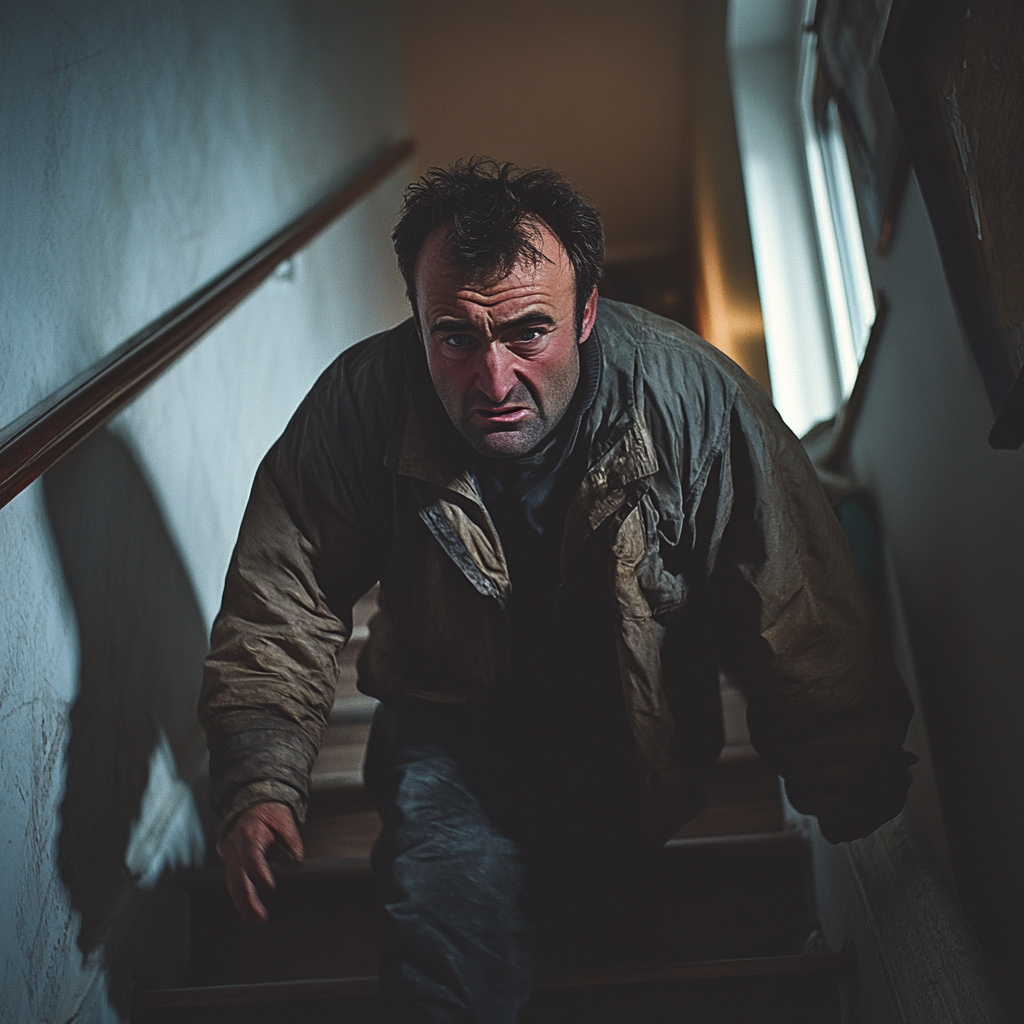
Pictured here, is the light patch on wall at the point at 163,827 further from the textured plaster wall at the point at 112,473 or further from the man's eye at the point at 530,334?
the man's eye at the point at 530,334

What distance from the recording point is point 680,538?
1.44 m

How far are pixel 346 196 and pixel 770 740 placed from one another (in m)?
2.40

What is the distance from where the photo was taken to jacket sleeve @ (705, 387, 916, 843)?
4.58ft

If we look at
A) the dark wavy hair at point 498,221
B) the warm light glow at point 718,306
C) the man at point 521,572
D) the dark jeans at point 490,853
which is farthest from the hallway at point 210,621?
the warm light glow at point 718,306

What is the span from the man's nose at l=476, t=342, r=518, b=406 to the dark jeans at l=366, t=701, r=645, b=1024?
51 centimetres

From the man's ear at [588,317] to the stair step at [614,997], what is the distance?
2.99 feet

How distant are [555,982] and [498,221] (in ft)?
3.51

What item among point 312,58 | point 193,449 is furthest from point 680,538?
point 312,58

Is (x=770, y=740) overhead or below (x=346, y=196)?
below

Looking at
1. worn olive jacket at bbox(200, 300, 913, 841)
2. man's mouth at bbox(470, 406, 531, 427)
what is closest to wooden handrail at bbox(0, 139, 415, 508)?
worn olive jacket at bbox(200, 300, 913, 841)

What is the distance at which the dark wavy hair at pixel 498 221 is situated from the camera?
1328 millimetres

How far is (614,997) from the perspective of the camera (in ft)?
4.86

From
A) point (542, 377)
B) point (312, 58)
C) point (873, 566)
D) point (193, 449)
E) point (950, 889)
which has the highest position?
point (312, 58)

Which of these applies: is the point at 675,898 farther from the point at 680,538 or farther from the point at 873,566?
the point at 873,566
